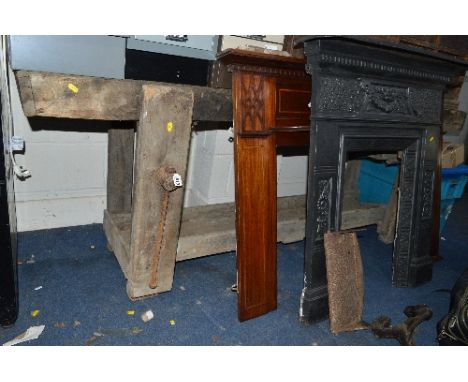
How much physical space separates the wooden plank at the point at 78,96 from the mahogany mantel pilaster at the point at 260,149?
1.35 feet

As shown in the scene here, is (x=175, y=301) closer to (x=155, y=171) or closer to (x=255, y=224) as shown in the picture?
(x=255, y=224)

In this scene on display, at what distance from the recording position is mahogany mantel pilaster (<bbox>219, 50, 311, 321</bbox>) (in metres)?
2.36

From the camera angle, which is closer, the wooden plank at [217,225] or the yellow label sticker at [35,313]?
the yellow label sticker at [35,313]

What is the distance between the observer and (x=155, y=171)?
7.52 feet

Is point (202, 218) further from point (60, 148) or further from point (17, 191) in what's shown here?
point (17, 191)

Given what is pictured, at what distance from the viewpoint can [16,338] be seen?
212cm

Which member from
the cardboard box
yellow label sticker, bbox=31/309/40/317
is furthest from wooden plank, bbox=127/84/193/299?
the cardboard box

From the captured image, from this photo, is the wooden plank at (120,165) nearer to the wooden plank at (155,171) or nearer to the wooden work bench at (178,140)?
the wooden work bench at (178,140)

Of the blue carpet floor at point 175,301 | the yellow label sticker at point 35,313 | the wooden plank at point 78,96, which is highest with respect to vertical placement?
the wooden plank at point 78,96

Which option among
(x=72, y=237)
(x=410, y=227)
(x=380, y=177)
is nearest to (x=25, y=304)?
(x=72, y=237)

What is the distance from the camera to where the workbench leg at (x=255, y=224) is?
Result: 7.86ft

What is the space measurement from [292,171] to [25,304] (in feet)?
11.2

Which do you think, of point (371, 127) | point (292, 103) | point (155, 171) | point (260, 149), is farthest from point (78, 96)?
point (371, 127)

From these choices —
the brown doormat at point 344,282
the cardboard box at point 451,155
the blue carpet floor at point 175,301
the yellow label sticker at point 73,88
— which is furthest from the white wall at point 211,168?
the yellow label sticker at point 73,88
